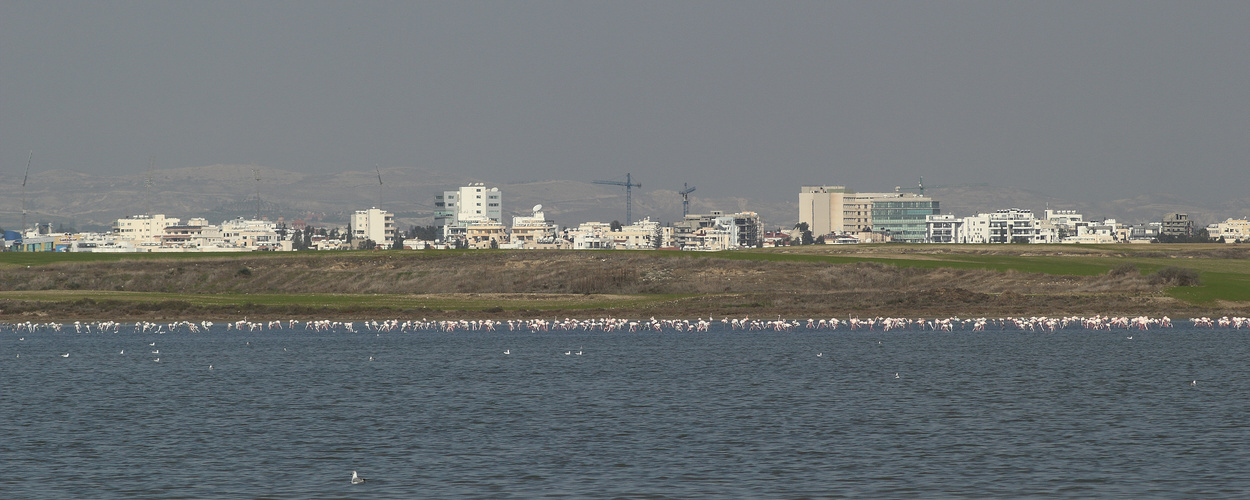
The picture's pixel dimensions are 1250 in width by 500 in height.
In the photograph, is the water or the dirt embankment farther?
the dirt embankment

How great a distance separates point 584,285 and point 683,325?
3052 cm

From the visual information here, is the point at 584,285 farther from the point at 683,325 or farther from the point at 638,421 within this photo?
the point at 638,421

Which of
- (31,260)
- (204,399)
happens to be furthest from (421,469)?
(31,260)

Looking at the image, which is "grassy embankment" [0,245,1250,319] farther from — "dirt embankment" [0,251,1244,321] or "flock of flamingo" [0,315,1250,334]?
"flock of flamingo" [0,315,1250,334]

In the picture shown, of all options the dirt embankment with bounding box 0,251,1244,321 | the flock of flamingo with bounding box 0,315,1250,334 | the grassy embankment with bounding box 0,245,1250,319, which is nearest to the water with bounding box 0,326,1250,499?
the flock of flamingo with bounding box 0,315,1250,334

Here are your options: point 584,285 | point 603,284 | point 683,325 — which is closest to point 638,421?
point 683,325

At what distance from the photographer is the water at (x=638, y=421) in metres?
26.2

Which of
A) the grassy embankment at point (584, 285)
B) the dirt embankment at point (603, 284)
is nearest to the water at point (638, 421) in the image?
the dirt embankment at point (603, 284)

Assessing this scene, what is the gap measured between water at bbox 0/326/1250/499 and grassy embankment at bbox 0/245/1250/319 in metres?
24.5

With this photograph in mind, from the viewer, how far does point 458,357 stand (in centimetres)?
5534

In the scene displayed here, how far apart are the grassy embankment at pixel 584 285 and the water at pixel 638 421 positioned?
80.3 feet

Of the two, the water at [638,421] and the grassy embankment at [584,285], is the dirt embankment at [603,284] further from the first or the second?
the water at [638,421]

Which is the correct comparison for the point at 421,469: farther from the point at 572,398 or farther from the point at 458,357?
the point at 458,357

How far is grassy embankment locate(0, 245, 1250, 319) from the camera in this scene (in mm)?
83688
